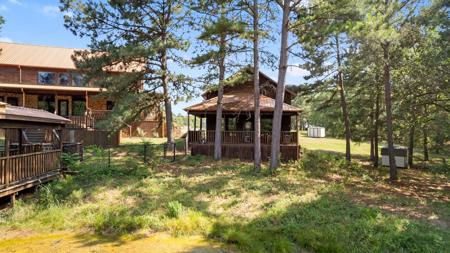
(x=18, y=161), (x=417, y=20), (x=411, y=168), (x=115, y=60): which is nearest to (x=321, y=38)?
(x=417, y=20)

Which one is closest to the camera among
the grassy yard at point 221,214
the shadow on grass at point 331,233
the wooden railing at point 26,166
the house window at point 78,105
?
the shadow on grass at point 331,233

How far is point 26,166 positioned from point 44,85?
16.6 metres

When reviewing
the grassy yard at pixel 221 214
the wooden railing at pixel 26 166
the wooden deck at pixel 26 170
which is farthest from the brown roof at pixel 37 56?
the grassy yard at pixel 221 214

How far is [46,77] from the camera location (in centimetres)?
2453

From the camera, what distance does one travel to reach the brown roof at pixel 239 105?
18547 mm

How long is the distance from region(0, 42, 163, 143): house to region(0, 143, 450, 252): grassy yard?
12660 mm

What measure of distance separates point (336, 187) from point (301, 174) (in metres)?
2.35

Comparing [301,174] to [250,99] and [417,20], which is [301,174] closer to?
[250,99]

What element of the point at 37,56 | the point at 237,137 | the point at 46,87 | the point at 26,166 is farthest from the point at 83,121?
the point at 26,166

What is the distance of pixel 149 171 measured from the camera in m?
13.5

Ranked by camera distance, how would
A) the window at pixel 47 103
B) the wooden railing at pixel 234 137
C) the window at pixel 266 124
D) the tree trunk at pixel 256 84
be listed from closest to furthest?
the tree trunk at pixel 256 84
the wooden railing at pixel 234 137
the window at pixel 266 124
the window at pixel 47 103

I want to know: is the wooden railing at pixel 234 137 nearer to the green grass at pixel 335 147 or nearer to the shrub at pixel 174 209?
the shrub at pixel 174 209

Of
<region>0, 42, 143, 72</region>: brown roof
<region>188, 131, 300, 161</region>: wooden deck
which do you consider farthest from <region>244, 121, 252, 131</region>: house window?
<region>0, 42, 143, 72</region>: brown roof

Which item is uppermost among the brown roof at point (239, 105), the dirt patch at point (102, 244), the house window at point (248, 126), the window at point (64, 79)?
the window at point (64, 79)
